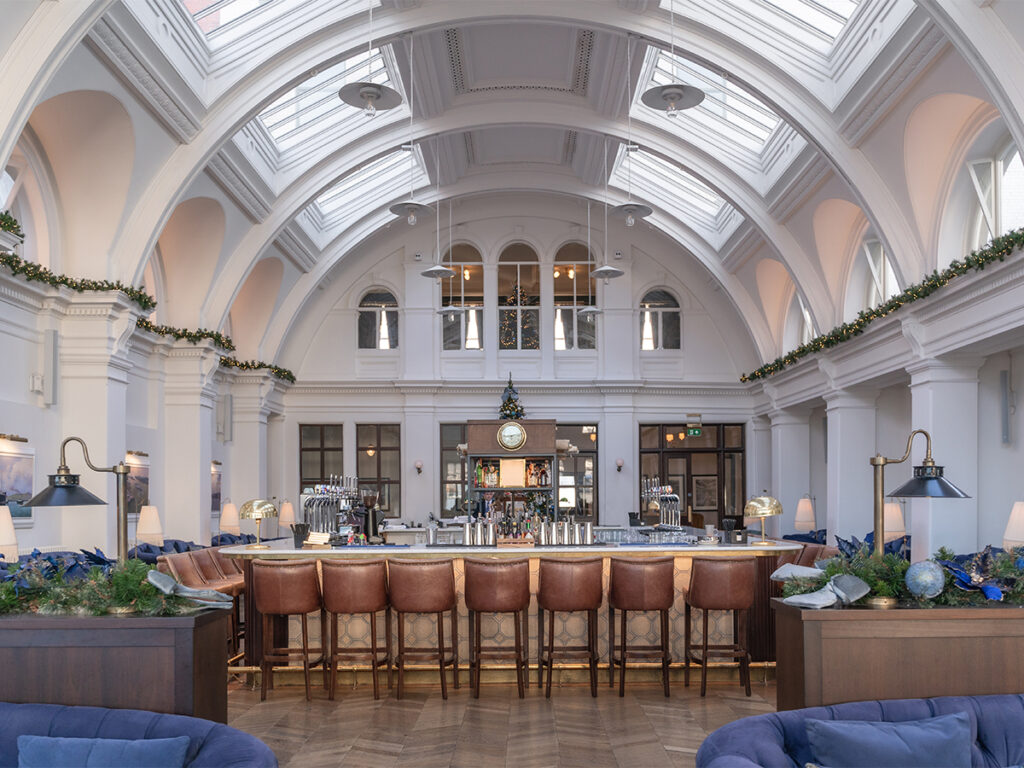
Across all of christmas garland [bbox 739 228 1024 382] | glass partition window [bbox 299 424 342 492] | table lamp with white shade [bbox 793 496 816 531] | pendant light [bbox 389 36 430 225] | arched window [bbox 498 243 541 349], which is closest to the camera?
christmas garland [bbox 739 228 1024 382]

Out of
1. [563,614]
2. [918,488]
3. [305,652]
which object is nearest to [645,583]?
[563,614]

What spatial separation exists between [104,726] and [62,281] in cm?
706

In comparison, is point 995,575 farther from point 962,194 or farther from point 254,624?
point 962,194

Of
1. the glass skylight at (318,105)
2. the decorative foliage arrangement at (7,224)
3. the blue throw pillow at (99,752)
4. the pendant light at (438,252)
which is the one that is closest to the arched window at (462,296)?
the pendant light at (438,252)

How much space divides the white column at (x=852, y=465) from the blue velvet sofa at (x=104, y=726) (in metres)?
11.0

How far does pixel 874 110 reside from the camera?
373 inches

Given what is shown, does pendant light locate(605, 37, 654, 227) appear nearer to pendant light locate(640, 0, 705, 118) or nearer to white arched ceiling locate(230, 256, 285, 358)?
pendant light locate(640, 0, 705, 118)

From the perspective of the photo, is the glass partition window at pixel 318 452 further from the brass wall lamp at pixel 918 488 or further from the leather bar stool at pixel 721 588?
the brass wall lamp at pixel 918 488

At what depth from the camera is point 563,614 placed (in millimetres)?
7398

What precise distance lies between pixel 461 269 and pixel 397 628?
463 inches

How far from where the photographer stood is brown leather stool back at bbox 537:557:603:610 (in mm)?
6695

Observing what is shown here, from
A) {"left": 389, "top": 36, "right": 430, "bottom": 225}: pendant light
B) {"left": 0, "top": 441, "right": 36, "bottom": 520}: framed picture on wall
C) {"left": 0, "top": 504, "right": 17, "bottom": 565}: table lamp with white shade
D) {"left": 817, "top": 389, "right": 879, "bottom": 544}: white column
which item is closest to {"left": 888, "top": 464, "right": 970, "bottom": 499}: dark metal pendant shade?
{"left": 0, "top": 504, "right": 17, "bottom": 565}: table lamp with white shade

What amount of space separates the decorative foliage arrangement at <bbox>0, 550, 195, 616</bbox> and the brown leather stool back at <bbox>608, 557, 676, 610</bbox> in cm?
352

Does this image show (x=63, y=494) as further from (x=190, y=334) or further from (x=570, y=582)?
(x=190, y=334)
